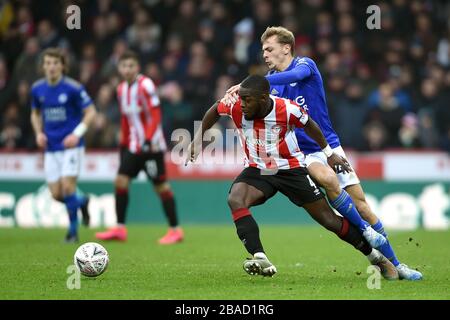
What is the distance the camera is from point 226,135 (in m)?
15.6

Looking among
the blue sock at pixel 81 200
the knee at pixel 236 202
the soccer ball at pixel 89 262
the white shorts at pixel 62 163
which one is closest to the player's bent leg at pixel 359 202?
the knee at pixel 236 202

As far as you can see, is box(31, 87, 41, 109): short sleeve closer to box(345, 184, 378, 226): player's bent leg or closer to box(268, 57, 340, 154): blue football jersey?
box(268, 57, 340, 154): blue football jersey

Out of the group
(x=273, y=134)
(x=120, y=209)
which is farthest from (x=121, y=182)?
(x=273, y=134)

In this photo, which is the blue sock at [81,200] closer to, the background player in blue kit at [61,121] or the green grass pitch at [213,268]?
the background player in blue kit at [61,121]

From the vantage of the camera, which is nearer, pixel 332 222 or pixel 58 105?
pixel 332 222

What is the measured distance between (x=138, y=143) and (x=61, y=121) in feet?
3.58

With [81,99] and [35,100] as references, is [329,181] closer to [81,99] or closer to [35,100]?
[81,99]

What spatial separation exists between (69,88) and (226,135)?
423 cm

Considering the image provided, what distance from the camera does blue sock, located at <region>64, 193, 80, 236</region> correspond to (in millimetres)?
11859

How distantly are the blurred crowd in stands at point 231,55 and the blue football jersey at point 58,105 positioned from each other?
4285mm

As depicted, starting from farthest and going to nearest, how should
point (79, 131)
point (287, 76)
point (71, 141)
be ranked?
point (79, 131), point (71, 141), point (287, 76)

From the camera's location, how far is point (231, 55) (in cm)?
1734

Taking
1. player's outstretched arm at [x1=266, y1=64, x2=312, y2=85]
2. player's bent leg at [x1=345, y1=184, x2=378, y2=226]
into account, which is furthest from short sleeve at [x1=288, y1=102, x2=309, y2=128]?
player's bent leg at [x1=345, y1=184, x2=378, y2=226]
